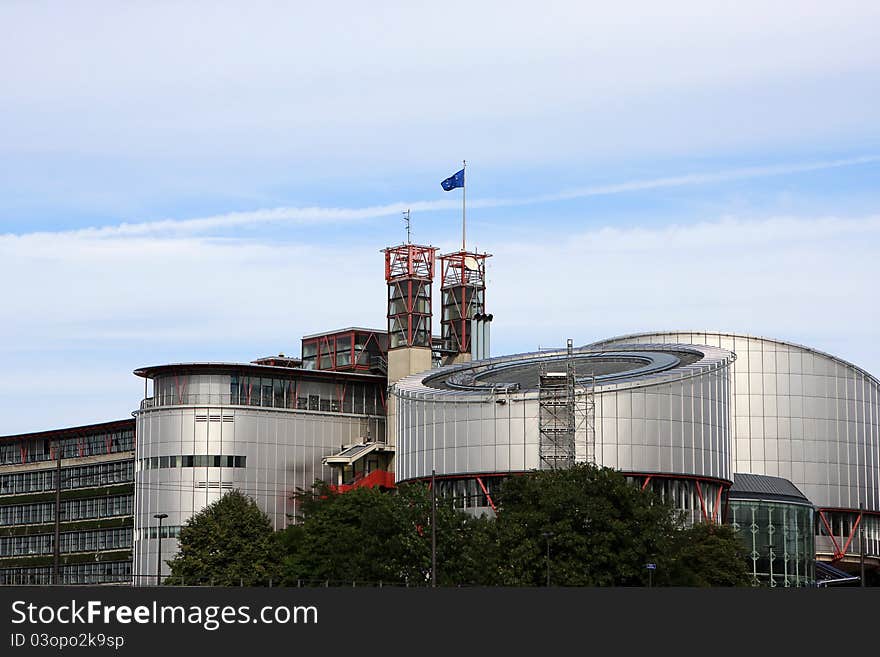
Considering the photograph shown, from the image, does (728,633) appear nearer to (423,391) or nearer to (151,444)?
(423,391)

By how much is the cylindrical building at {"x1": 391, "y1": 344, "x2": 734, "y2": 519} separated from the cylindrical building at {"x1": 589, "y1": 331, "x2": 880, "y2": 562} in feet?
103

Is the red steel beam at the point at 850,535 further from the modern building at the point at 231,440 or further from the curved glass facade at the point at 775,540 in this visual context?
the modern building at the point at 231,440

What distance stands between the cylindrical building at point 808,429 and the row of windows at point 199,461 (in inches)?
1921

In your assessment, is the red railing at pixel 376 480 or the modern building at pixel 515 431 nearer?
the modern building at pixel 515 431

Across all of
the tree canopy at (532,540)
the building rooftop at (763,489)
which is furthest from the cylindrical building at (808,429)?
the tree canopy at (532,540)

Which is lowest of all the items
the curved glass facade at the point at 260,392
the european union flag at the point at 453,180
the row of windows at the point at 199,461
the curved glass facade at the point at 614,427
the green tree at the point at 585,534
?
the green tree at the point at 585,534

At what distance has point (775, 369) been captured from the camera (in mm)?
189000

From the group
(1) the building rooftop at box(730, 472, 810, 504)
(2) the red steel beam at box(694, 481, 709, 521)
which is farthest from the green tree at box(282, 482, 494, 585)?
(1) the building rooftop at box(730, 472, 810, 504)

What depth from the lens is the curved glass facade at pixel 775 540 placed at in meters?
161

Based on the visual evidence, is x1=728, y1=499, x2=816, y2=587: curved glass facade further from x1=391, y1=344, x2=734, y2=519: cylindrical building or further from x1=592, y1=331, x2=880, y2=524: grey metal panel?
x1=592, y1=331, x2=880, y2=524: grey metal panel

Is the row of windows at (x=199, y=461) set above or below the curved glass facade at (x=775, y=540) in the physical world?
above

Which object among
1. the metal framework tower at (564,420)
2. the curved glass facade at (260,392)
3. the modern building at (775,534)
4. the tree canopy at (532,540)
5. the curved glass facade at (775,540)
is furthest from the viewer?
the curved glass facade at (260,392)

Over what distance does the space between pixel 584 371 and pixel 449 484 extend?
764 inches

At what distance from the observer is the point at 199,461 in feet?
589
